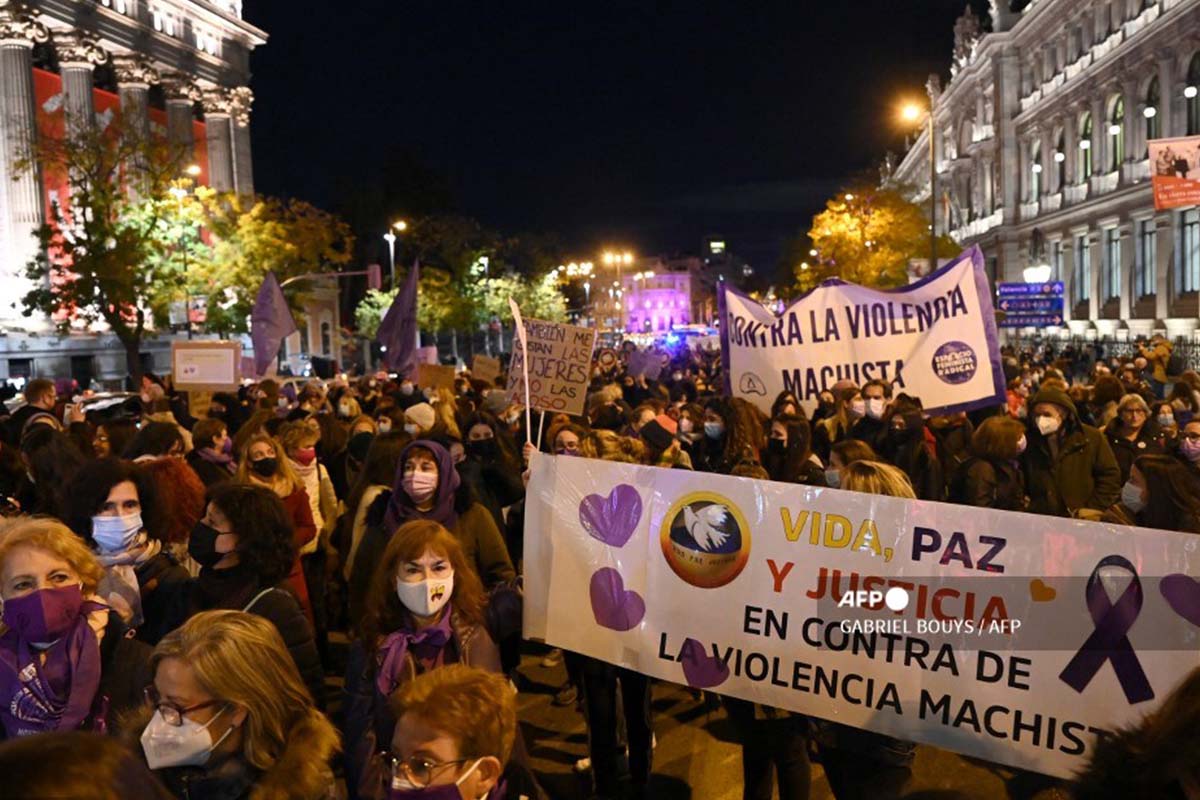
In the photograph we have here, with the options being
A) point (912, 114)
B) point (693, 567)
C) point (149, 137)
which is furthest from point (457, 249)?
point (693, 567)

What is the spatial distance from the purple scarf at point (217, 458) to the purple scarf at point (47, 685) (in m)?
4.36

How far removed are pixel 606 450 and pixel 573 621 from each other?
179 centimetres

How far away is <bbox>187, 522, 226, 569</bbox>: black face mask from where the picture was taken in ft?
13.0

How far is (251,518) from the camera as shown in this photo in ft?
13.0

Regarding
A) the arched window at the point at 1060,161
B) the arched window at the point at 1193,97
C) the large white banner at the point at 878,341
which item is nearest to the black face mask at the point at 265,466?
the large white banner at the point at 878,341

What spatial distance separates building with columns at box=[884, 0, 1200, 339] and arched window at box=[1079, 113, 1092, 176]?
0.07 m

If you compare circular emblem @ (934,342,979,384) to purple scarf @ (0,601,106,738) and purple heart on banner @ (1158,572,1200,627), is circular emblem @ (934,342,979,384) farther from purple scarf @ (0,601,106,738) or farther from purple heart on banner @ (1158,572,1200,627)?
purple scarf @ (0,601,106,738)

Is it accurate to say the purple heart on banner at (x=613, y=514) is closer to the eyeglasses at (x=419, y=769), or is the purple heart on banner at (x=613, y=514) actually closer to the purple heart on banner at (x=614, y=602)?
the purple heart on banner at (x=614, y=602)

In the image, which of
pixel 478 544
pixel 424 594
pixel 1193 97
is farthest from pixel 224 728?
pixel 1193 97

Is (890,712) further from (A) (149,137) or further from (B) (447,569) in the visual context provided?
(A) (149,137)

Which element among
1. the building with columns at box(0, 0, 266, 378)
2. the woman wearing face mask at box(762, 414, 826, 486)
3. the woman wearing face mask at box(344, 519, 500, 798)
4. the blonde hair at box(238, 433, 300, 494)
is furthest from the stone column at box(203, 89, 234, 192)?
the woman wearing face mask at box(344, 519, 500, 798)

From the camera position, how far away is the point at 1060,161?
52.0 meters

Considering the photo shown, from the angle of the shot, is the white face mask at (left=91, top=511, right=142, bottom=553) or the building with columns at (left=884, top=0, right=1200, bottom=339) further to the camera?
the building with columns at (left=884, top=0, right=1200, bottom=339)

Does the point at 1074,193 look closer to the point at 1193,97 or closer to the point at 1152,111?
the point at 1152,111
